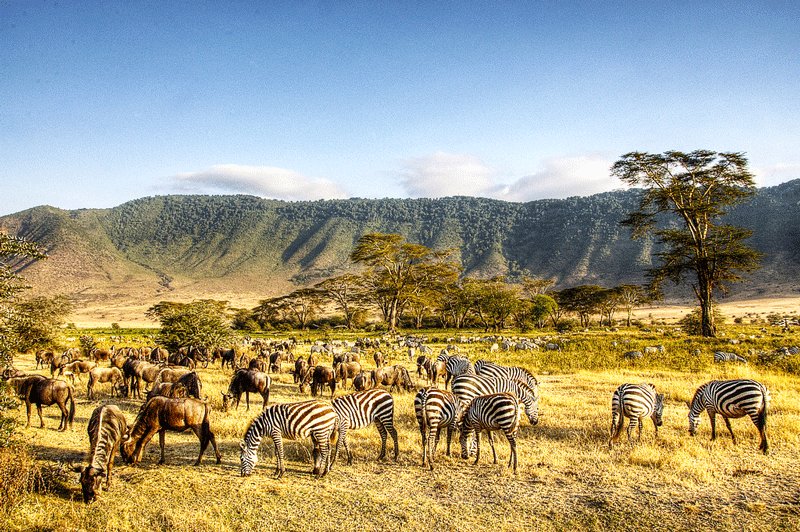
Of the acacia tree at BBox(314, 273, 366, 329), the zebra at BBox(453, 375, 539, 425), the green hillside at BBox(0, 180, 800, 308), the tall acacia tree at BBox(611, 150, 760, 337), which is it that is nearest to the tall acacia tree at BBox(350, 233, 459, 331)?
the acacia tree at BBox(314, 273, 366, 329)

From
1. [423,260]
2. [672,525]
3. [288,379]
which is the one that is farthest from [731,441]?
[423,260]

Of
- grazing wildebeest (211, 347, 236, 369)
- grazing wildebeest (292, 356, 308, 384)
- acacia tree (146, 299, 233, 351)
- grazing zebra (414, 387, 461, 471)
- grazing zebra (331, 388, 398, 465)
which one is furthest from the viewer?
acacia tree (146, 299, 233, 351)

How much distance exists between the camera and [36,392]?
12.0m

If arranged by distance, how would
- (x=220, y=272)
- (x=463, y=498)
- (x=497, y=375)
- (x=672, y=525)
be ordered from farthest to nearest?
(x=220, y=272)
(x=497, y=375)
(x=463, y=498)
(x=672, y=525)

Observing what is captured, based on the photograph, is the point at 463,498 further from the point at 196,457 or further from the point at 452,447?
the point at 196,457

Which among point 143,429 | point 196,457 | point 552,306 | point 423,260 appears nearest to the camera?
point 143,429

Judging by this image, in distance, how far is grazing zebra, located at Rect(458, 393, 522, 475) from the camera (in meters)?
9.33

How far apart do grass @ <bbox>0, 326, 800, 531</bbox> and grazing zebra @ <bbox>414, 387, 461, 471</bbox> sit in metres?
0.39

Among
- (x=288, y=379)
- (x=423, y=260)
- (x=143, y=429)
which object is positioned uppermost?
(x=423, y=260)

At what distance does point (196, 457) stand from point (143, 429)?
139cm

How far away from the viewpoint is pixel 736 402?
1080 centimetres

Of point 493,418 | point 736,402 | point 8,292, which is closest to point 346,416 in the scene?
point 493,418

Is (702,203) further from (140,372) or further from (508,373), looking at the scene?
(140,372)

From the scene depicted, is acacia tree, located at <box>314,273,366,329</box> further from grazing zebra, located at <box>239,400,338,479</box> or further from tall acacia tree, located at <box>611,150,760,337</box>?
grazing zebra, located at <box>239,400,338,479</box>
